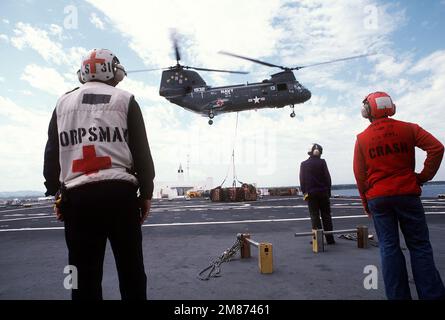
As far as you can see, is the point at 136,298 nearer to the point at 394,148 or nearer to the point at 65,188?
the point at 65,188

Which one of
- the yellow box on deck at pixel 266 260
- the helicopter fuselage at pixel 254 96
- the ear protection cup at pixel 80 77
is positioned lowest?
the yellow box on deck at pixel 266 260

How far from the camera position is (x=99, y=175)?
198 cm

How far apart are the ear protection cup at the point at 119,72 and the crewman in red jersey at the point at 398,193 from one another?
94.7 inches

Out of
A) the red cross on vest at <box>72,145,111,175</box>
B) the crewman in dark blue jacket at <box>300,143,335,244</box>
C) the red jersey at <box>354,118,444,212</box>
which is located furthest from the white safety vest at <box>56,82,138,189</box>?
the crewman in dark blue jacket at <box>300,143,335,244</box>

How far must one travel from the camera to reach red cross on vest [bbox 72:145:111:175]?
2.00m

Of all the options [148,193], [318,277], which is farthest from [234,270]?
[148,193]

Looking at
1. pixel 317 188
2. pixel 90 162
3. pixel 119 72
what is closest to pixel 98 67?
pixel 119 72

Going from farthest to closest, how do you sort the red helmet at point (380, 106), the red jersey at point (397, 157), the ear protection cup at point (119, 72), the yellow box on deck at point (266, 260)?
the yellow box on deck at point (266, 260) < the red helmet at point (380, 106) < the red jersey at point (397, 157) < the ear protection cup at point (119, 72)

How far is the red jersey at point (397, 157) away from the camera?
2729mm

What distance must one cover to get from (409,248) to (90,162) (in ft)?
9.41

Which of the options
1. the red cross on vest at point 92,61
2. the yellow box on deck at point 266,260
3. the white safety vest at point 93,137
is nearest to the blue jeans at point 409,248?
the yellow box on deck at point 266,260

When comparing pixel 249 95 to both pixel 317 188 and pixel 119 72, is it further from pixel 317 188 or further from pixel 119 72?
pixel 119 72

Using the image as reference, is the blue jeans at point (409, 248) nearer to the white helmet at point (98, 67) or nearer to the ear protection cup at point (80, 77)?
the white helmet at point (98, 67)
